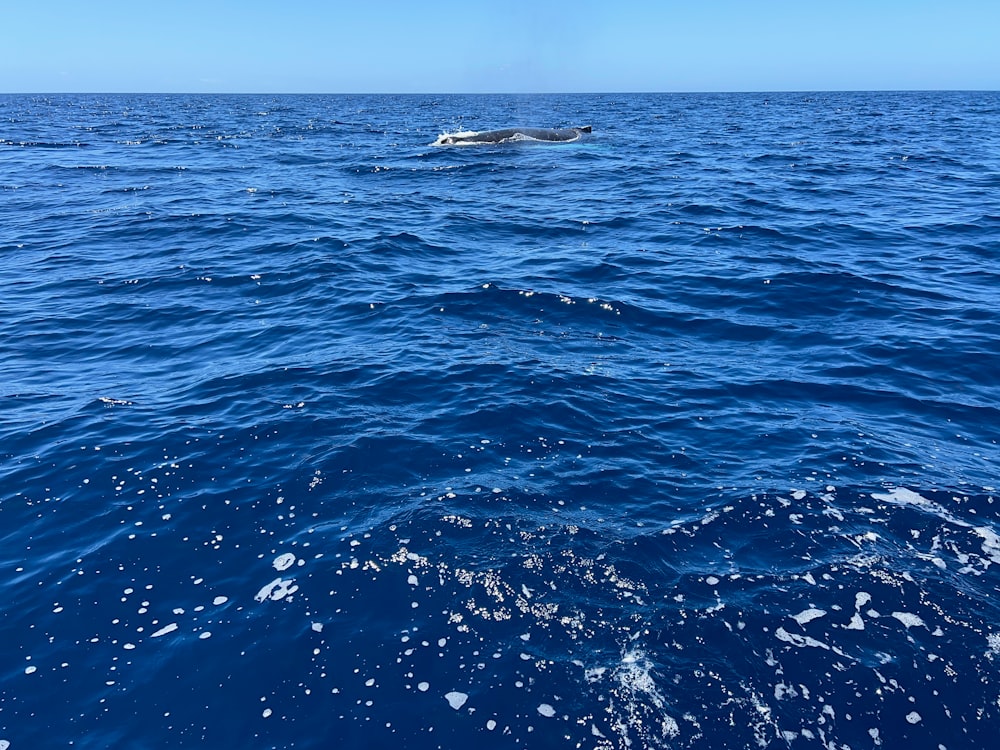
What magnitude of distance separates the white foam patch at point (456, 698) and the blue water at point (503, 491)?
0.07 meters

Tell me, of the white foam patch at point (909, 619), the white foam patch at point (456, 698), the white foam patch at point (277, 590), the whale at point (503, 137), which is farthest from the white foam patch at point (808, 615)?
the whale at point (503, 137)

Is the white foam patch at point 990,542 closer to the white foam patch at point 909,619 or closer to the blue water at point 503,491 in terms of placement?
the blue water at point 503,491

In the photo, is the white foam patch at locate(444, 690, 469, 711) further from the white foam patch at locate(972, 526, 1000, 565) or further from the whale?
the whale

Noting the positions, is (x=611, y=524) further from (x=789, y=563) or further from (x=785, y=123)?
(x=785, y=123)

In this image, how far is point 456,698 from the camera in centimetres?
618

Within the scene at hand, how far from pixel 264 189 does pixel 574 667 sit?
1180 inches

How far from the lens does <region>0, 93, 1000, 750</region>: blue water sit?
6.16 meters

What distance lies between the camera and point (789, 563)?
307 inches

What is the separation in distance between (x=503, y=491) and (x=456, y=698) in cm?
337

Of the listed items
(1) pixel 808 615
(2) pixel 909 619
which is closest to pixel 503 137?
(1) pixel 808 615

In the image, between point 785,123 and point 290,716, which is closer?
point 290,716

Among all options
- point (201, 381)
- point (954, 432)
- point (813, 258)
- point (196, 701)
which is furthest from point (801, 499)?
point (813, 258)

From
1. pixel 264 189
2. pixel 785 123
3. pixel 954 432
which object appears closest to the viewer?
pixel 954 432

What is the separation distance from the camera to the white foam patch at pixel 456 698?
6.11 m
